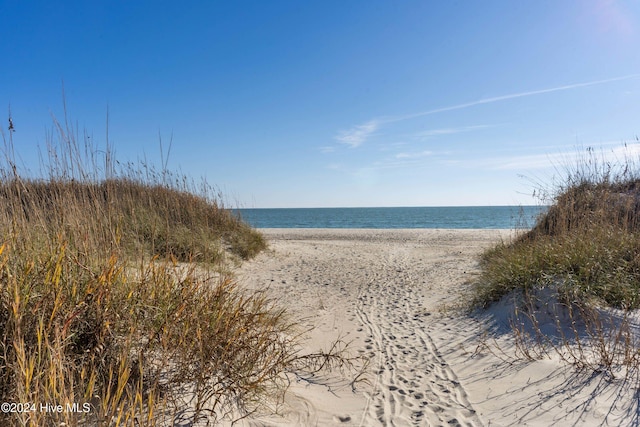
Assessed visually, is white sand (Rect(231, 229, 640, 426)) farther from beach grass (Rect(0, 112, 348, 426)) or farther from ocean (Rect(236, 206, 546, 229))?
ocean (Rect(236, 206, 546, 229))

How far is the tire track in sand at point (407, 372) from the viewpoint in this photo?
2.72 metres

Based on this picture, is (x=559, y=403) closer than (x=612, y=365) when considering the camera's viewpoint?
Yes

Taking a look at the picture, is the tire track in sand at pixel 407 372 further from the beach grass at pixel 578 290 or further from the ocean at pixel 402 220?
the ocean at pixel 402 220

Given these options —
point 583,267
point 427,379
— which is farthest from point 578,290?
point 427,379

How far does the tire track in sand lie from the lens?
272 centimetres

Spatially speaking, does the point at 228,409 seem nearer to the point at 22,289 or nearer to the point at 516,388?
the point at 22,289

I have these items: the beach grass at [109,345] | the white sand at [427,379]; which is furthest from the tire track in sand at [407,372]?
the beach grass at [109,345]

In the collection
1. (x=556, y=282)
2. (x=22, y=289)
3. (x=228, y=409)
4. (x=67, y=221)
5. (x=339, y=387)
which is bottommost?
(x=339, y=387)

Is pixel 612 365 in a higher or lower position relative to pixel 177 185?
lower

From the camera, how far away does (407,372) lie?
139 inches

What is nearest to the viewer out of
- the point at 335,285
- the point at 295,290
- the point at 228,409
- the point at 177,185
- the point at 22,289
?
the point at 22,289

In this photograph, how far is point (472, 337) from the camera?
4402 millimetres

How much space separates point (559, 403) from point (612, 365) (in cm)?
83

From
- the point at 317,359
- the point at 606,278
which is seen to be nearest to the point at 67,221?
the point at 317,359
